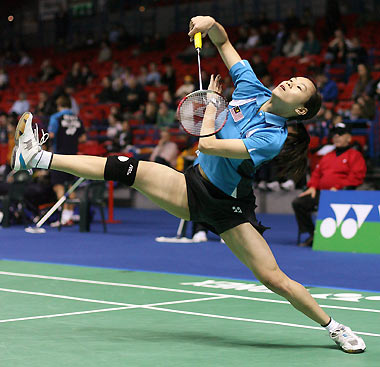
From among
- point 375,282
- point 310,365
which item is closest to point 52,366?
point 310,365

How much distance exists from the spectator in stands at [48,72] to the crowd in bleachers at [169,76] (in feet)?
0.11

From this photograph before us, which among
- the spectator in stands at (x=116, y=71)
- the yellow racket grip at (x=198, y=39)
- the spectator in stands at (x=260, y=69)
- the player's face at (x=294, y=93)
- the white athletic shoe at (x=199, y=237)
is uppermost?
the yellow racket grip at (x=198, y=39)

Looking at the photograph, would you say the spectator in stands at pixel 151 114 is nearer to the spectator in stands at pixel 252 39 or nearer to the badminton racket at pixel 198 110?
the spectator in stands at pixel 252 39

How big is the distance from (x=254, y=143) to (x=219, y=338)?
145cm

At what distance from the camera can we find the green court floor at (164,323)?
5.05m

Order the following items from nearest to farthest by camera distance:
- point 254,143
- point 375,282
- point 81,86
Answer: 1. point 254,143
2. point 375,282
3. point 81,86

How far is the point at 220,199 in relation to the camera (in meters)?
5.41

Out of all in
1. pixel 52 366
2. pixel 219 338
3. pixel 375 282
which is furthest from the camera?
pixel 375 282

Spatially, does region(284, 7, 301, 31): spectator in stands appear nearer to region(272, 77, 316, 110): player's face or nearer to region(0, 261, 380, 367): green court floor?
region(0, 261, 380, 367): green court floor

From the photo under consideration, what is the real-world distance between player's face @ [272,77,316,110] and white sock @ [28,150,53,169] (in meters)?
1.53

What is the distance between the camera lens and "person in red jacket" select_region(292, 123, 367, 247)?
11570 millimetres

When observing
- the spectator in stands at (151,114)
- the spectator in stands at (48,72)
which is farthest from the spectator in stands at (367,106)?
the spectator in stands at (48,72)

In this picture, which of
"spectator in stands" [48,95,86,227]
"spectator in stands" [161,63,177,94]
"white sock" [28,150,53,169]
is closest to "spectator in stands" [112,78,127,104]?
"spectator in stands" [161,63,177,94]

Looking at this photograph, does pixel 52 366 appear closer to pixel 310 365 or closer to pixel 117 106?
pixel 310 365
